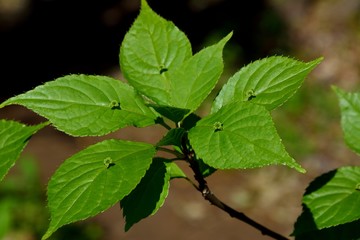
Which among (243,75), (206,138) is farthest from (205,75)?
(206,138)

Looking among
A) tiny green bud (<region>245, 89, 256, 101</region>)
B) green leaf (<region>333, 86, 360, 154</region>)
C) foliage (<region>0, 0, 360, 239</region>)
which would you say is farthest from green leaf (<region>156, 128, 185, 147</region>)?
green leaf (<region>333, 86, 360, 154</region>)

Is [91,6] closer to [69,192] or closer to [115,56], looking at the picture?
[115,56]

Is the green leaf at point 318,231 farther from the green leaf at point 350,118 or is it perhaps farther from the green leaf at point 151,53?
the green leaf at point 151,53

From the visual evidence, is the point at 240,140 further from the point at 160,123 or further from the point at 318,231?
the point at 318,231

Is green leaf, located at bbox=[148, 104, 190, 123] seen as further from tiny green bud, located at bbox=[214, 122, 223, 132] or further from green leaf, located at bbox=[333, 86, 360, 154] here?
green leaf, located at bbox=[333, 86, 360, 154]

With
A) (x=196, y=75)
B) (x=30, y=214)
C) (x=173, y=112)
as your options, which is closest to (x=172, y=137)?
(x=173, y=112)
